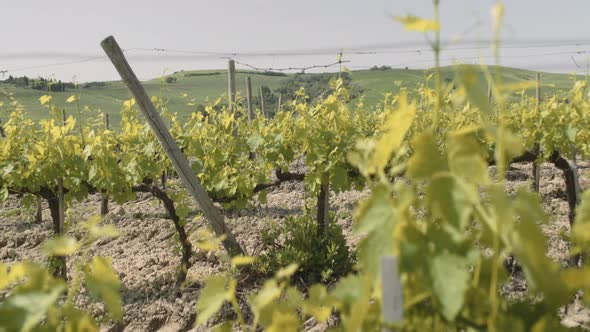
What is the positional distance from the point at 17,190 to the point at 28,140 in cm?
48

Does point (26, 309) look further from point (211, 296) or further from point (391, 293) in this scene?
point (391, 293)

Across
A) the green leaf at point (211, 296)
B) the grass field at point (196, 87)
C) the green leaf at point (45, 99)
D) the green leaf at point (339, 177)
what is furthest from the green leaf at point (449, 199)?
the grass field at point (196, 87)

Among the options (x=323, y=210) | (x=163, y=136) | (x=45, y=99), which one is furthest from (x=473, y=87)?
(x=323, y=210)

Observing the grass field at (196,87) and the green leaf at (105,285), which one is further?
the grass field at (196,87)

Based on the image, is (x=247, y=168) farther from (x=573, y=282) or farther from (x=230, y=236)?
(x=573, y=282)

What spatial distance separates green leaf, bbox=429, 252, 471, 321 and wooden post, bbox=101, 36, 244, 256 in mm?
2450

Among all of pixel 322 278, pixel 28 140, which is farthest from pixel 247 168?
pixel 28 140

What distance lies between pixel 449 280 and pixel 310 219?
3796 mm

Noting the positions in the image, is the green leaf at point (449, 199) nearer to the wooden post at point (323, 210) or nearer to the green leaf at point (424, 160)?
the green leaf at point (424, 160)

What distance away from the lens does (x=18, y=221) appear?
→ 7.09m

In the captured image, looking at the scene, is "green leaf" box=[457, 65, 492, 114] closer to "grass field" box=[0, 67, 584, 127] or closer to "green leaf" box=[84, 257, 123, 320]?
"green leaf" box=[84, 257, 123, 320]

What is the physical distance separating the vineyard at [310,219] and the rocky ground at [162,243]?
3cm

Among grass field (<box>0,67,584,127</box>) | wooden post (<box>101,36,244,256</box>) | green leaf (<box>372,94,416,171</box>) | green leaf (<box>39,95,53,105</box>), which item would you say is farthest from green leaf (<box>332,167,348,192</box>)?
grass field (<box>0,67,584,127</box>)

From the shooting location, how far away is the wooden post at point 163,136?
3.16m
